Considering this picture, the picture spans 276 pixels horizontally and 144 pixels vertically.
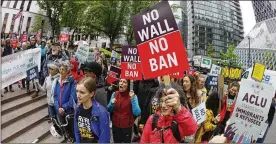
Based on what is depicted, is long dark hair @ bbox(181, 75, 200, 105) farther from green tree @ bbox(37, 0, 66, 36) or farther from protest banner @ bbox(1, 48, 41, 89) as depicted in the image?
green tree @ bbox(37, 0, 66, 36)

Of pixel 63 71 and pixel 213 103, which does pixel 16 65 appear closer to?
pixel 63 71

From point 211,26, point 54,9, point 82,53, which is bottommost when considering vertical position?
point 82,53

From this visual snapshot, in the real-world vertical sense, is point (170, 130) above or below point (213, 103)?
above

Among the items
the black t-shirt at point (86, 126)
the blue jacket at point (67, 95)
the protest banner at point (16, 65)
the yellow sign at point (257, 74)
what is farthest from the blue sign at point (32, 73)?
the yellow sign at point (257, 74)

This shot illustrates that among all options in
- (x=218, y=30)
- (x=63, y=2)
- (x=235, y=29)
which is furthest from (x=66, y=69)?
(x=235, y=29)

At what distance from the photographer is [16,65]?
5.79m

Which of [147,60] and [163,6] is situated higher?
[163,6]

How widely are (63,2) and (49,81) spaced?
108 ft

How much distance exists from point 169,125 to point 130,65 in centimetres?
295

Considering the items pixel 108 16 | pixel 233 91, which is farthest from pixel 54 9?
pixel 233 91

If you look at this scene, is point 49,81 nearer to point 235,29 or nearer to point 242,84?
point 242,84

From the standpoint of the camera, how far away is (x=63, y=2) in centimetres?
3738

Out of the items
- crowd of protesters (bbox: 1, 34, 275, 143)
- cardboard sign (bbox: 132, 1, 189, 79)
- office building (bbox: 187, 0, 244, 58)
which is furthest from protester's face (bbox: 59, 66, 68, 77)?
office building (bbox: 187, 0, 244, 58)

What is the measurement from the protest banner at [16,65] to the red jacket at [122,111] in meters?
1.78
